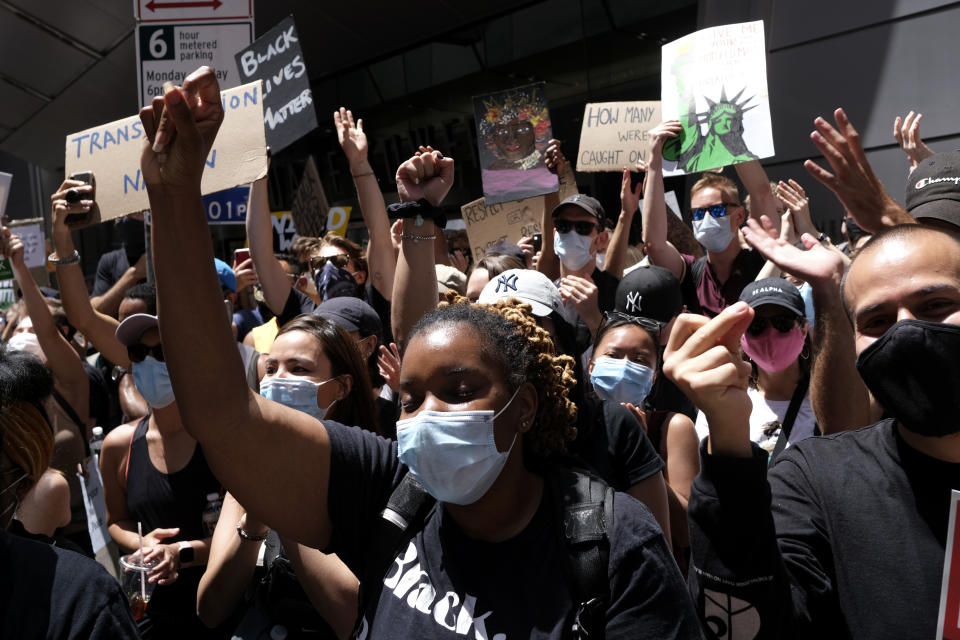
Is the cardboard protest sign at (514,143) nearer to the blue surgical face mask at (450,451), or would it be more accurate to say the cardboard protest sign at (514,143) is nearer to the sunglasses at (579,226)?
the sunglasses at (579,226)

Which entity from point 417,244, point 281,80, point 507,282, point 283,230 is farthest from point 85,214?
point 283,230

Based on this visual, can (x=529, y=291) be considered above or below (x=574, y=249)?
below

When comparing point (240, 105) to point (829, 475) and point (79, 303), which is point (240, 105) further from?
point (829, 475)

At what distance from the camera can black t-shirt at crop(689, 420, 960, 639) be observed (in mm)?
1455

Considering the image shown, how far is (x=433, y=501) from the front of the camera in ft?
6.29

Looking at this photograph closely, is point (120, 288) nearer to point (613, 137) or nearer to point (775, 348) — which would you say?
point (613, 137)

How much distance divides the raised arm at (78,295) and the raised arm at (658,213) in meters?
2.95

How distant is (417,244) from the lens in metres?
3.05

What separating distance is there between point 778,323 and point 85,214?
3.50 meters

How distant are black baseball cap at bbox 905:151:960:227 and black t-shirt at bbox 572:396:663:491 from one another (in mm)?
1103

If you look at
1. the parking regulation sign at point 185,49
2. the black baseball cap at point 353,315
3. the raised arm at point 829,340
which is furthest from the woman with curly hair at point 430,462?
the parking regulation sign at point 185,49

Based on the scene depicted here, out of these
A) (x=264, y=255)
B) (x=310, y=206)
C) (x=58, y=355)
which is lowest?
(x=58, y=355)

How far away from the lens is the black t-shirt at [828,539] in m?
1.46

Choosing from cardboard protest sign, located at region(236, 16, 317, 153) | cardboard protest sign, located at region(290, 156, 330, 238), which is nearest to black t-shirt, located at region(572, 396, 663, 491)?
cardboard protest sign, located at region(236, 16, 317, 153)
